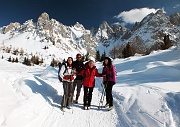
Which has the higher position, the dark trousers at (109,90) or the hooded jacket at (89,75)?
the hooded jacket at (89,75)

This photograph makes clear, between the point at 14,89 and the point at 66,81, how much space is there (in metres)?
2.33

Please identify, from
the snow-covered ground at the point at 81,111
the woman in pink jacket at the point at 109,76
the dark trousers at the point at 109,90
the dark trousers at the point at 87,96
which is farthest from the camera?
the dark trousers at the point at 87,96

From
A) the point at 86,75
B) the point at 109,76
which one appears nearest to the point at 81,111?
the point at 86,75

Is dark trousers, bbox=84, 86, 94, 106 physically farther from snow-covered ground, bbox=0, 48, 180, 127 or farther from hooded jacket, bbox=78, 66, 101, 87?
snow-covered ground, bbox=0, 48, 180, 127

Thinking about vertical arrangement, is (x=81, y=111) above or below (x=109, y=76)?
below

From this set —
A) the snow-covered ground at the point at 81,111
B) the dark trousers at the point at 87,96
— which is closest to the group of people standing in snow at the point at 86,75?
the dark trousers at the point at 87,96

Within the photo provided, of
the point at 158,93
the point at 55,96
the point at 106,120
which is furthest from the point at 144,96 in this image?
the point at 55,96

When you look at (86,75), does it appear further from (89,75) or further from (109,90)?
(109,90)

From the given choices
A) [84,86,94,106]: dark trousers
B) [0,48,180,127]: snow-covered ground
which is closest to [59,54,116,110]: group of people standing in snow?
[84,86,94,106]: dark trousers

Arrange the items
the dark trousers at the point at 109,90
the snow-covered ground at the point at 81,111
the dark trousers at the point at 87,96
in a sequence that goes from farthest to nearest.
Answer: the dark trousers at the point at 87,96 → the dark trousers at the point at 109,90 → the snow-covered ground at the point at 81,111

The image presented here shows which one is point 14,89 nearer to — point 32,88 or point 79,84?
point 32,88

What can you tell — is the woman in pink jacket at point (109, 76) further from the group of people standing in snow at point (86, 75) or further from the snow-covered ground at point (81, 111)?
the snow-covered ground at point (81, 111)

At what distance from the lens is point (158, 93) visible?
8719 millimetres

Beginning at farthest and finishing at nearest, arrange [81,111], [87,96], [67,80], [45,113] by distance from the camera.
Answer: [87,96] < [67,80] < [81,111] < [45,113]
